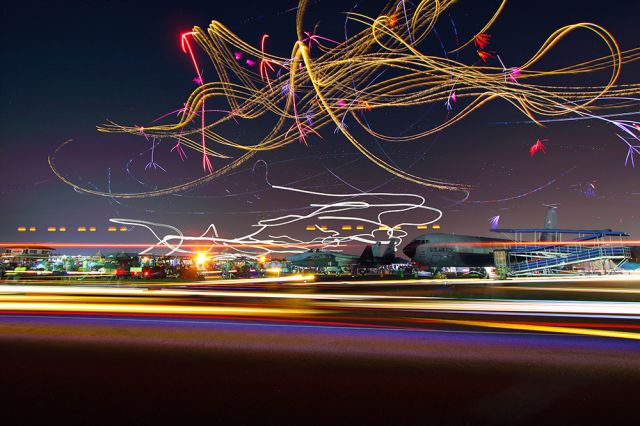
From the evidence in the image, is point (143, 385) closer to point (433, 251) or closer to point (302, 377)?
point (302, 377)

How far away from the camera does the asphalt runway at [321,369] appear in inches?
193

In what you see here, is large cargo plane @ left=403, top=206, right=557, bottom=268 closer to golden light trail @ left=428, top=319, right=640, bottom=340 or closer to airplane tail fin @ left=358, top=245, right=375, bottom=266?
airplane tail fin @ left=358, top=245, right=375, bottom=266

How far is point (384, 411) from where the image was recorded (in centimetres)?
491

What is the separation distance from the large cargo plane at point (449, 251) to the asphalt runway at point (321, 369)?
165ft

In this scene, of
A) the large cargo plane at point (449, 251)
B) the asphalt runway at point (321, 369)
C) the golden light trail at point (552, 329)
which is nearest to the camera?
the asphalt runway at point (321, 369)

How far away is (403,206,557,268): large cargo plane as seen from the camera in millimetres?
62094

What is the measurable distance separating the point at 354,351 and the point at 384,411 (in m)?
3.22

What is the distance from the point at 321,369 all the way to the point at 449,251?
59.2 metres

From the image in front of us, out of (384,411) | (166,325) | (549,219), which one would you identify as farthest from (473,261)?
(384,411)

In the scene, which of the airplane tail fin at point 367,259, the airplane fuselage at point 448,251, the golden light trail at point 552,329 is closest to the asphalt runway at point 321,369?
the golden light trail at point 552,329

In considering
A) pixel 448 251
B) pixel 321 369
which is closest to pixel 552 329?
pixel 321 369

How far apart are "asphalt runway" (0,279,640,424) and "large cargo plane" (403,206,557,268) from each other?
50.2 metres

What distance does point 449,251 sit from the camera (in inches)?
2473

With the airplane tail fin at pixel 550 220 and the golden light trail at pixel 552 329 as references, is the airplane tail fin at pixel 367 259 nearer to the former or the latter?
the airplane tail fin at pixel 550 220
